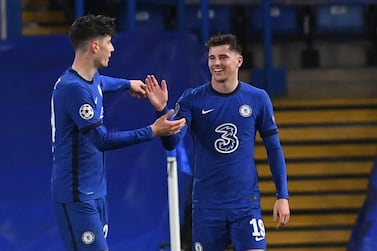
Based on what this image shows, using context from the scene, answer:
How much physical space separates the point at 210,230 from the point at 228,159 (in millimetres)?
417

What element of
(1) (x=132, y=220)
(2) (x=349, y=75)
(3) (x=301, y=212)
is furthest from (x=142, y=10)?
(1) (x=132, y=220)

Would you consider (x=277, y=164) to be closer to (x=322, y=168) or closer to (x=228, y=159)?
(x=228, y=159)

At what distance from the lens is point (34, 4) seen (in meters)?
11.0

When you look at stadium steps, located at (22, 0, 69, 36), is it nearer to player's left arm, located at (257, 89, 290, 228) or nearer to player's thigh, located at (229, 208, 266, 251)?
player's left arm, located at (257, 89, 290, 228)

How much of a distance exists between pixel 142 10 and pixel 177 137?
203 inches

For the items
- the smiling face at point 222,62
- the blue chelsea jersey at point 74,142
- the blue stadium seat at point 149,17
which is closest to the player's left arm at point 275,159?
the smiling face at point 222,62

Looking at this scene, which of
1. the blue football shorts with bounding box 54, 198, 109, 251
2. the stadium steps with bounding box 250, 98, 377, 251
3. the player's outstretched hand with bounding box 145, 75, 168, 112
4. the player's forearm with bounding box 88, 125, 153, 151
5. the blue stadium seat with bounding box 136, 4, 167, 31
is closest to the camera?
Answer: the player's forearm with bounding box 88, 125, 153, 151

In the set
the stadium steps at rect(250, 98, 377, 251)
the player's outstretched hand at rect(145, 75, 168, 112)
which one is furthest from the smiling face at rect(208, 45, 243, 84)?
the stadium steps at rect(250, 98, 377, 251)

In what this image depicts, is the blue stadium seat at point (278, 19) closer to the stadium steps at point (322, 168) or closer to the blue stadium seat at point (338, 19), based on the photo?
the blue stadium seat at point (338, 19)

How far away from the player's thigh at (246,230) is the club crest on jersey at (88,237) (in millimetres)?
865

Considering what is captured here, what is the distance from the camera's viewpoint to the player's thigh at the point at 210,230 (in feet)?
17.6

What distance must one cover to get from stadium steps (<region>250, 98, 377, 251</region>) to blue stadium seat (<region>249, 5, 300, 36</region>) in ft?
4.61

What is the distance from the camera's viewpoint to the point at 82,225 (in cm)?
491

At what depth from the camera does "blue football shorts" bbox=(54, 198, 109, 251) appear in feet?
16.1
